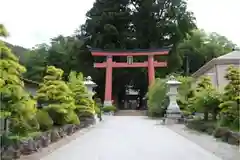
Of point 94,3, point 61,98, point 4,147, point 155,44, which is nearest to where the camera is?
point 4,147

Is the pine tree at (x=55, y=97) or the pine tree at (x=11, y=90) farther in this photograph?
the pine tree at (x=55, y=97)

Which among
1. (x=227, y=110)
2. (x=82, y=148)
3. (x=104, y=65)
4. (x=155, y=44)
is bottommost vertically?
(x=82, y=148)

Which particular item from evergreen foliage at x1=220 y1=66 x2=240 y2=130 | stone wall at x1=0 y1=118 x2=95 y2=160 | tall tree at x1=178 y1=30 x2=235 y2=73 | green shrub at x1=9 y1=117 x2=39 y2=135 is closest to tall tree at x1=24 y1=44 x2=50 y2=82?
tall tree at x1=178 y1=30 x2=235 y2=73

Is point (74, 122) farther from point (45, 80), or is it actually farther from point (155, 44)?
point (155, 44)

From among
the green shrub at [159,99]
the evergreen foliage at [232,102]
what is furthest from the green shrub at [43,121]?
the green shrub at [159,99]

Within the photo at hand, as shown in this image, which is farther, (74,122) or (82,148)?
(74,122)

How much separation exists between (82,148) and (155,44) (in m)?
30.5

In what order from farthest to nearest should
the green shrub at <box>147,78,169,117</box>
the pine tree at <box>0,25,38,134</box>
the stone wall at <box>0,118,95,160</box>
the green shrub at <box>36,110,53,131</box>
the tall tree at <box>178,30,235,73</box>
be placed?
the tall tree at <box>178,30,235,73</box>, the green shrub at <box>147,78,169,117</box>, the green shrub at <box>36,110,53,131</box>, the stone wall at <box>0,118,95,160</box>, the pine tree at <box>0,25,38,134</box>

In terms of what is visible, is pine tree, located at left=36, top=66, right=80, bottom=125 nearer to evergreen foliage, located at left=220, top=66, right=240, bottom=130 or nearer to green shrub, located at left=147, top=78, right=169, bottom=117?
evergreen foliage, located at left=220, top=66, right=240, bottom=130

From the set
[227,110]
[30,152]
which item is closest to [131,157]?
[30,152]

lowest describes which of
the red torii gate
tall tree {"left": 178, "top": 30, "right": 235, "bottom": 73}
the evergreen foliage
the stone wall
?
the stone wall

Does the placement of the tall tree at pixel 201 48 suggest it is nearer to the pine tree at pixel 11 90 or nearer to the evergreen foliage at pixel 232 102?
the evergreen foliage at pixel 232 102

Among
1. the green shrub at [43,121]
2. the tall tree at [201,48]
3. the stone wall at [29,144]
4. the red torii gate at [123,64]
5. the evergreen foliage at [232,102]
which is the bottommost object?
the stone wall at [29,144]

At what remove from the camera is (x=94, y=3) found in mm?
43000
